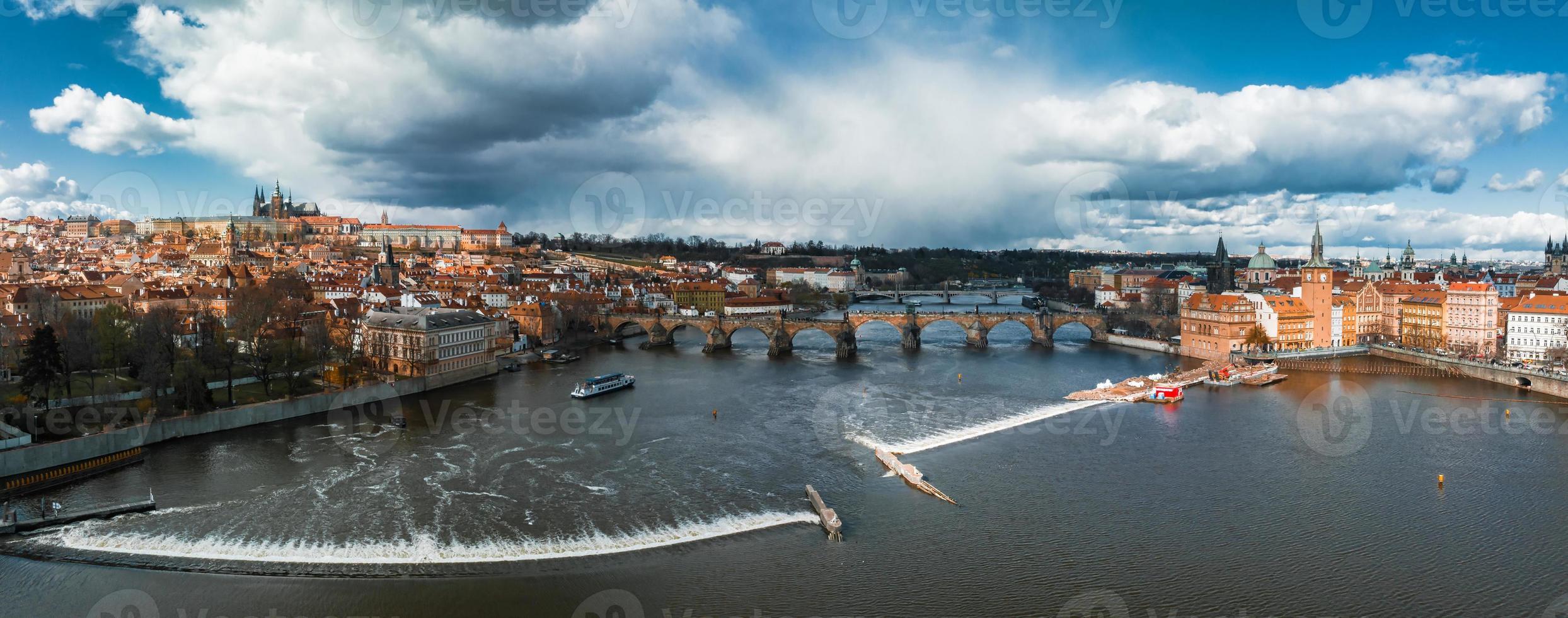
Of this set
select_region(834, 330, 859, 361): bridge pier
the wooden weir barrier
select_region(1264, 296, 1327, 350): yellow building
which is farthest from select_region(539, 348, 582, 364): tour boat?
select_region(1264, 296, 1327, 350): yellow building

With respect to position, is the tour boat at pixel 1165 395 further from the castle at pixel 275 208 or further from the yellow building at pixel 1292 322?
the castle at pixel 275 208

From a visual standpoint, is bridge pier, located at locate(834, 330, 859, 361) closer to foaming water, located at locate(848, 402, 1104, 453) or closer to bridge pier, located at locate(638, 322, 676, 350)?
bridge pier, located at locate(638, 322, 676, 350)

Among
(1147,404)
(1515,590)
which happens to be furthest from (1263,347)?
(1515,590)

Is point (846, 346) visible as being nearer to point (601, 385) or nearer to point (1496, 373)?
point (601, 385)

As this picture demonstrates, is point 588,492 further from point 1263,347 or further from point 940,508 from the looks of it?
point 1263,347

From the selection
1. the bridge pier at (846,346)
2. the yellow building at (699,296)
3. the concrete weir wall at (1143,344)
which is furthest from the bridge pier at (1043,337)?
the yellow building at (699,296)

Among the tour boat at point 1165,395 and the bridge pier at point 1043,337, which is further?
the bridge pier at point 1043,337
